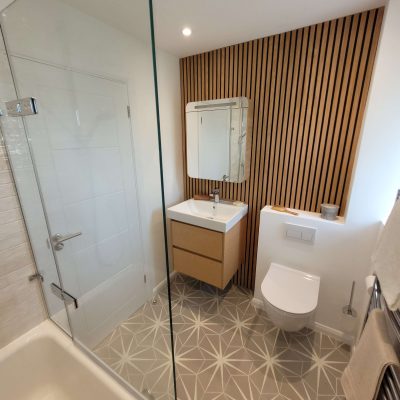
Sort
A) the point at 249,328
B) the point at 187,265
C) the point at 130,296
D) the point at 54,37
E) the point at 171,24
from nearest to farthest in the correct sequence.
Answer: the point at 54,37, the point at 171,24, the point at 130,296, the point at 249,328, the point at 187,265

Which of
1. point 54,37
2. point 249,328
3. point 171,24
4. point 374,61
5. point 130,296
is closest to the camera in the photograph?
point 54,37

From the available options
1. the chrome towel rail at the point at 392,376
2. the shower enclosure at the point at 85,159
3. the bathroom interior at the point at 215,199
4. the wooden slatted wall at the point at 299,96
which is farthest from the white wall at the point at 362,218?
the shower enclosure at the point at 85,159

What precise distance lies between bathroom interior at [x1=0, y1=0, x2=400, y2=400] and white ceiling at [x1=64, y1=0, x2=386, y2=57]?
14 mm

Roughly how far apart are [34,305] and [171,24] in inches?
83.8

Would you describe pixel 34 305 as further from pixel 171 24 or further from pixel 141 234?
pixel 171 24

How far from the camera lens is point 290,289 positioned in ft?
5.41

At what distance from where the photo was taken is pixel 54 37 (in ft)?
4.05

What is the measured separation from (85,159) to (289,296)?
173 centimetres

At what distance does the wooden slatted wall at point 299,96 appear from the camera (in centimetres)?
150

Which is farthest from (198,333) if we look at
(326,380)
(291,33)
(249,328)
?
(291,33)

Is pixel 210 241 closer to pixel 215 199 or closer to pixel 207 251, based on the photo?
pixel 207 251

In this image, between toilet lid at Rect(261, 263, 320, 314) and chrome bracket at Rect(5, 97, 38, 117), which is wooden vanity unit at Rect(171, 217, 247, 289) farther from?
chrome bracket at Rect(5, 97, 38, 117)

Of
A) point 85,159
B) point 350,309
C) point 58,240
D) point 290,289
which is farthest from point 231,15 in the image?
point 350,309

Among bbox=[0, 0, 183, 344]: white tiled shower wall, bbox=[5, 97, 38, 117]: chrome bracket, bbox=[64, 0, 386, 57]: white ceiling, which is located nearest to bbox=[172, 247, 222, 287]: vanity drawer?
bbox=[0, 0, 183, 344]: white tiled shower wall
